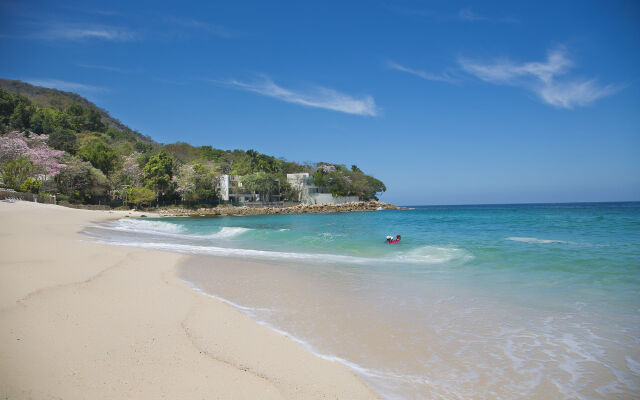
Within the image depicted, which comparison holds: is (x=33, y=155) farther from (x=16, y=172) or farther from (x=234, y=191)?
(x=234, y=191)

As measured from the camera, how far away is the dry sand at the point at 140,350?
8.07 ft

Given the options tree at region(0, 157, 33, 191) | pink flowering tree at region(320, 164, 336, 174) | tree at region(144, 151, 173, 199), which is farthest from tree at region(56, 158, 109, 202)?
pink flowering tree at region(320, 164, 336, 174)

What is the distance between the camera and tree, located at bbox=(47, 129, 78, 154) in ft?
154

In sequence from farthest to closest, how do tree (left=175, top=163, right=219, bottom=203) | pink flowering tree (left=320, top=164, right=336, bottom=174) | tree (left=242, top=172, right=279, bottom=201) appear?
pink flowering tree (left=320, top=164, right=336, bottom=174) → tree (left=242, top=172, right=279, bottom=201) → tree (left=175, top=163, right=219, bottom=203)

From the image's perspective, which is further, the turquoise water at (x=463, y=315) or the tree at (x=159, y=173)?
the tree at (x=159, y=173)

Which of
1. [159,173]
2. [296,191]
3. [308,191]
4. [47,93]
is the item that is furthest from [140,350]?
[47,93]

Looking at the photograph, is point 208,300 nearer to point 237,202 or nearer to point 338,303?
point 338,303

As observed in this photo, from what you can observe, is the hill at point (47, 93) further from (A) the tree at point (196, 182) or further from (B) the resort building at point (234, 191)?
(A) the tree at point (196, 182)

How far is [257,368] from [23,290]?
4.02m

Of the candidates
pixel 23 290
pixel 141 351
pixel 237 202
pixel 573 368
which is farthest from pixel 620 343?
pixel 237 202

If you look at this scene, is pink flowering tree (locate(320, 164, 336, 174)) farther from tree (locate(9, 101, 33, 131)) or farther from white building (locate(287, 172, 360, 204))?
tree (locate(9, 101, 33, 131))

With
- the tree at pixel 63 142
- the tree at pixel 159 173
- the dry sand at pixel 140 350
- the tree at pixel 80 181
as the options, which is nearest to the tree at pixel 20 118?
the tree at pixel 63 142

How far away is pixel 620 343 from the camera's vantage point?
394 cm

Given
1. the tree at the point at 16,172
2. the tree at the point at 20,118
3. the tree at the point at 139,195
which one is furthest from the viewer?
the tree at the point at 20,118
